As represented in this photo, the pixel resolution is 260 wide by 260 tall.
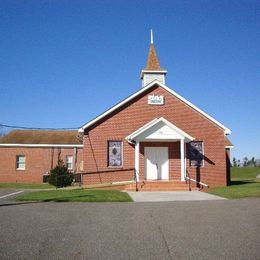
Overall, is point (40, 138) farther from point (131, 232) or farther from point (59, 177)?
point (131, 232)

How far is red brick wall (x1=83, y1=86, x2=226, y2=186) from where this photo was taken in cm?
2414

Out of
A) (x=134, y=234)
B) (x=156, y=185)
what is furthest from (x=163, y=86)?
(x=134, y=234)

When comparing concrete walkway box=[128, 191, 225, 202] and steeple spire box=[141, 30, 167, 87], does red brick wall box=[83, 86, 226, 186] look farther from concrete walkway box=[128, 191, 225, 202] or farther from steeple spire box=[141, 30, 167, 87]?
concrete walkway box=[128, 191, 225, 202]

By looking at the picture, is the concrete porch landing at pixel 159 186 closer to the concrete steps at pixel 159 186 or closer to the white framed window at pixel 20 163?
the concrete steps at pixel 159 186

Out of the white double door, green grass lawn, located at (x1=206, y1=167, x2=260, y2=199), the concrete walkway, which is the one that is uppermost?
the white double door

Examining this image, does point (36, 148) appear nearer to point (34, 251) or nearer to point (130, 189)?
point (130, 189)

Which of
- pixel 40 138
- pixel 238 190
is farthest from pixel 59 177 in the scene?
pixel 40 138

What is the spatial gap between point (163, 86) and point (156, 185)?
286 inches

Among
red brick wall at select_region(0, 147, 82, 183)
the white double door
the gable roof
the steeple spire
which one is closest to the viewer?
the white double door

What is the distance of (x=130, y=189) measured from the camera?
21469mm

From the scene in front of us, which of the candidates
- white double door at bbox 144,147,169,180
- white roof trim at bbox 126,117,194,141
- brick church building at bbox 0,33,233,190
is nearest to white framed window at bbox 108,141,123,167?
brick church building at bbox 0,33,233,190

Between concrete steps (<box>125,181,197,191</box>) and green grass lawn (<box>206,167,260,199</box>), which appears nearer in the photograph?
green grass lawn (<box>206,167,260,199</box>)

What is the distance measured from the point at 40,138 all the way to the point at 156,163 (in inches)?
701

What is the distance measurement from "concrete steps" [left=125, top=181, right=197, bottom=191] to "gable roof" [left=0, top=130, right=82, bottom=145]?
15343 mm
